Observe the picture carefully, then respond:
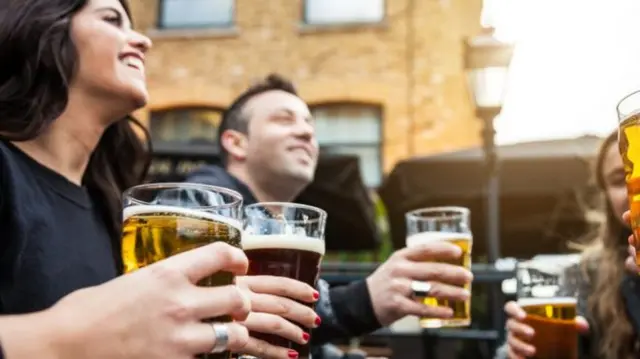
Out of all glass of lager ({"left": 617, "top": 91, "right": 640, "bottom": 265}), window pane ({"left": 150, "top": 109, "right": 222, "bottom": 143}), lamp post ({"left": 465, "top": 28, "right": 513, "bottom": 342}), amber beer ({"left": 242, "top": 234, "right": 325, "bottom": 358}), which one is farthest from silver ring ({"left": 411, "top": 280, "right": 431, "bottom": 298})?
window pane ({"left": 150, "top": 109, "right": 222, "bottom": 143})

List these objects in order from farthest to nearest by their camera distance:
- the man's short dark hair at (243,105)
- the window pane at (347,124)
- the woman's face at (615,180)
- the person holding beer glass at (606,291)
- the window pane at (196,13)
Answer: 1. the window pane at (196,13)
2. the window pane at (347,124)
3. the man's short dark hair at (243,105)
4. the woman's face at (615,180)
5. the person holding beer glass at (606,291)

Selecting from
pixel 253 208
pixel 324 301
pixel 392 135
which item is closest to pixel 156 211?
pixel 253 208

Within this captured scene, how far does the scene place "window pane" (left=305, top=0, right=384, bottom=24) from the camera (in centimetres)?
1177

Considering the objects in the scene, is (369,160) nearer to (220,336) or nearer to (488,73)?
(488,73)

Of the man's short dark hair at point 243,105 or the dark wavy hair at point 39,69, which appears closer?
the dark wavy hair at point 39,69

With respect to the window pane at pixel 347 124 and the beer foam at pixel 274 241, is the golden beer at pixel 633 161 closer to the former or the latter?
the beer foam at pixel 274 241

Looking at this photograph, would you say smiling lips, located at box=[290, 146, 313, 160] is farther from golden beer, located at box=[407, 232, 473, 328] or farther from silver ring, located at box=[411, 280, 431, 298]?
silver ring, located at box=[411, 280, 431, 298]

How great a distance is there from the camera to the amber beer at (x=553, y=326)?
197cm

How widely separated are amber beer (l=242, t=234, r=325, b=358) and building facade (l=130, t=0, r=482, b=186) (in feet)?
31.8

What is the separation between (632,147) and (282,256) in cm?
61

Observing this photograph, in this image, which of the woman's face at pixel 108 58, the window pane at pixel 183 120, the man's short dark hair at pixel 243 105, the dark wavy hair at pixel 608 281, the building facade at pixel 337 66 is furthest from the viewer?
the window pane at pixel 183 120

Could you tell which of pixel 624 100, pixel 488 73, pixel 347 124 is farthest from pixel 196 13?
pixel 624 100

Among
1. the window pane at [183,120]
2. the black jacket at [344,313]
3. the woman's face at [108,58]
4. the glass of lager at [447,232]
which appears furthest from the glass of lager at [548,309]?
the window pane at [183,120]

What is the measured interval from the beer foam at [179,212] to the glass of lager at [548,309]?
1.15 m
